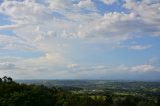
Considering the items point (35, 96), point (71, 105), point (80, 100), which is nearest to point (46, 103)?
point (35, 96)

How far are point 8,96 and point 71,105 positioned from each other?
94.9ft

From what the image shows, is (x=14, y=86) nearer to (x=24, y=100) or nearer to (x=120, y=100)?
(x=24, y=100)

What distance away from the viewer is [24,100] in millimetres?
90875

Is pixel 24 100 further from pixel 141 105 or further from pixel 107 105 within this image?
pixel 141 105

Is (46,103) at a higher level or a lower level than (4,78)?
lower

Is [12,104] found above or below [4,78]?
below

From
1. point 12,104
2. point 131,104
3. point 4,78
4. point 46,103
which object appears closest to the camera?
point 12,104

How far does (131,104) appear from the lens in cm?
14250

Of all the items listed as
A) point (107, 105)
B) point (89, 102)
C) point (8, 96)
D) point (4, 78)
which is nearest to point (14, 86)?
point (8, 96)

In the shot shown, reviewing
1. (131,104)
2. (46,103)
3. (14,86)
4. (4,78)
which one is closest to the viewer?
(46,103)

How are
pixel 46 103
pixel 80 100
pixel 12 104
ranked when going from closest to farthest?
pixel 12 104 → pixel 46 103 → pixel 80 100

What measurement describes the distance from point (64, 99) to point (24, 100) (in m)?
30.1

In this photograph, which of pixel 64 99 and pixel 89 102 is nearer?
pixel 64 99

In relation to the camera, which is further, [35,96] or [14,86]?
[14,86]
